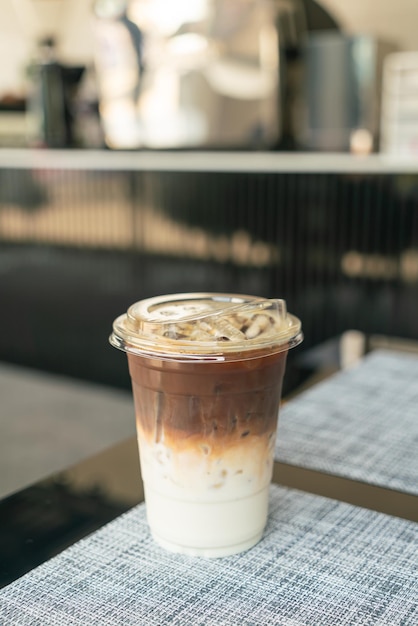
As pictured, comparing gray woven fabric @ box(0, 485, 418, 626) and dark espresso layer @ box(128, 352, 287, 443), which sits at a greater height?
dark espresso layer @ box(128, 352, 287, 443)

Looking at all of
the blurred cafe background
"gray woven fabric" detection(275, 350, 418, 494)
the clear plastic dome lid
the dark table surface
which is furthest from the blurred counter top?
the clear plastic dome lid

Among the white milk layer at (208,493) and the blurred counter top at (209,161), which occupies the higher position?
the blurred counter top at (209,161)

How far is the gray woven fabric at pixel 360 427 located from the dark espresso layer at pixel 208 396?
238 millimetres

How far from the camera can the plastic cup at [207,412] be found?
0.61 metres

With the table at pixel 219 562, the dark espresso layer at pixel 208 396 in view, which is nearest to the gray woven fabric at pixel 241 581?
the table at pixel 219 562

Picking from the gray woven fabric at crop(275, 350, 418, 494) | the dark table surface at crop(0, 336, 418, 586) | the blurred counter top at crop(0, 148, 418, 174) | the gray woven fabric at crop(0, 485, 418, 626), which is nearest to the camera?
the gray woven fabric at crop(0, 485, 418, 626)

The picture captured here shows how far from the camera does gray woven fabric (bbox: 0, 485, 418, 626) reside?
55cm

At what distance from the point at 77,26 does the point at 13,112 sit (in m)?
0.58

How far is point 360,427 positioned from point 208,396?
40 centimetres

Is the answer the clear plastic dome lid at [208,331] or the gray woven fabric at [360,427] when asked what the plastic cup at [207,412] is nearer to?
the clear plastic dome lid at [208,331]

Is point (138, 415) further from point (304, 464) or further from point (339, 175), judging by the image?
point (339, 175)

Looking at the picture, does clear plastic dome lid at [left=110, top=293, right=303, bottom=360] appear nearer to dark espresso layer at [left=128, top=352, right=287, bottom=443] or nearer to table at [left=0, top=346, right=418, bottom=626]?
dark espresso layer at [left=128, top=352, right=287, bottom=443]

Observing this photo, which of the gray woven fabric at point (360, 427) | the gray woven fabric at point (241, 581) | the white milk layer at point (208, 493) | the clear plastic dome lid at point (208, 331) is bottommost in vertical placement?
the gray woven fabric at point (360, 427)

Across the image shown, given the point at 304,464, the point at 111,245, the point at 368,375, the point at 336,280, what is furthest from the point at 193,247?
the point at 304,464
